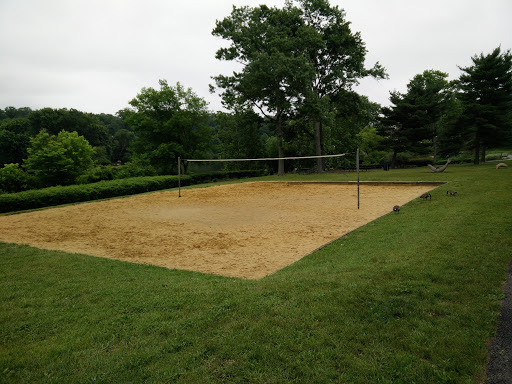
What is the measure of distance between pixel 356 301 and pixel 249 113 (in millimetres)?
31687

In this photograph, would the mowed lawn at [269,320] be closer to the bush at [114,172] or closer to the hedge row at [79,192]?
the hedge row at [79,192]

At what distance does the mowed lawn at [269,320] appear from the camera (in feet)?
9.64

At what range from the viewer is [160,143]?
32.9 m

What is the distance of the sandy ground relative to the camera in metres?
7.37

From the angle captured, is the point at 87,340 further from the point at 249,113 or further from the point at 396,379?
the point at 249,113

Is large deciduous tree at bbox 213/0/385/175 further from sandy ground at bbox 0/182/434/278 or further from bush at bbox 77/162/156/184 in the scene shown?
sandy ground at bbox 0/182/434/278

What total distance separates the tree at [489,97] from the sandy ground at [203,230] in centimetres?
1902

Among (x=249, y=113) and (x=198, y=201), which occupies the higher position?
(x=249, y=113)

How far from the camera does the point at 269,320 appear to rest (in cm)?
372

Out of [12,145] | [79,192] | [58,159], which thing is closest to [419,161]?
[79,192]

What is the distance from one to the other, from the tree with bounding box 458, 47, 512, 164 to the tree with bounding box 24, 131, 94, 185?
34192mm

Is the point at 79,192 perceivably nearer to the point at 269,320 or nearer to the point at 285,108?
the point at 269,320

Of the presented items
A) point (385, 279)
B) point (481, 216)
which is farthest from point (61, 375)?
point (481, 216)

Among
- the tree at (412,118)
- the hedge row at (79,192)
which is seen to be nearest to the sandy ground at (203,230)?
the hedge row at (79,192)
